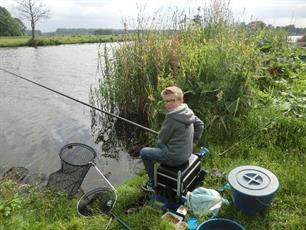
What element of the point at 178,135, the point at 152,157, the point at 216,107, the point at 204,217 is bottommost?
the point at 204,217

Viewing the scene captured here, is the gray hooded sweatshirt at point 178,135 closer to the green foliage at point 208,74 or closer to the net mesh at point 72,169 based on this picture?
the net mesh at point 72,169

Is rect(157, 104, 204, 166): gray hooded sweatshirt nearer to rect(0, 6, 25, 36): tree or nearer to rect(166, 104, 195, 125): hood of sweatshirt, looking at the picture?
rect(166, 104, 195, 125): hood of sweatshirt

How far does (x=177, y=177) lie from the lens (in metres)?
3.55

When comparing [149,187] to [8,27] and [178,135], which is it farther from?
[8,27]

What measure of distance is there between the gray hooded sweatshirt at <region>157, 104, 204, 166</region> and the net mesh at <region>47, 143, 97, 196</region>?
3.99 ft

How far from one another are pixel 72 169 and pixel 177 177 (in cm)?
149

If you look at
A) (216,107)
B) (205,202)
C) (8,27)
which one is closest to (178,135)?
(205,202)

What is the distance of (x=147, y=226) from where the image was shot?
3373 millimetres

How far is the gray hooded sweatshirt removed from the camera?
11.6ft

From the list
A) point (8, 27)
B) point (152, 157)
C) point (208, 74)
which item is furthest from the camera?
point (8, 27)

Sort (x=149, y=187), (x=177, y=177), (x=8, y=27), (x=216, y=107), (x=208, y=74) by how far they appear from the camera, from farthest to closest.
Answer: (x=8, y=27) < (x=208, y=74) < (x=216, y=107) < (x=149, y=187) < (x=177, y=177)

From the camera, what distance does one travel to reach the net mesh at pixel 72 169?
14.0 ft

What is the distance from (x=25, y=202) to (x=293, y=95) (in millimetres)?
4874

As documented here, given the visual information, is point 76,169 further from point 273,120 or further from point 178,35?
point 178,35
